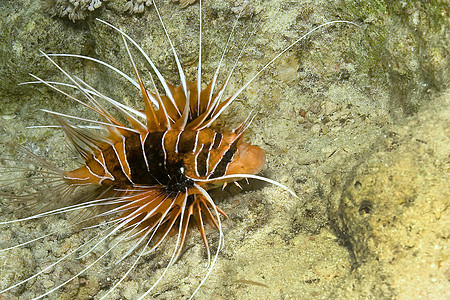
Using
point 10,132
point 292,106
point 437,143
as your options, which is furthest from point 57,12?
point 437,143

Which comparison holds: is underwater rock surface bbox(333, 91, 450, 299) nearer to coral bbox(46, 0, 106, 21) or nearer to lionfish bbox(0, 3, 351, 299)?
lionfish bbox(0, 3, 351, 299)

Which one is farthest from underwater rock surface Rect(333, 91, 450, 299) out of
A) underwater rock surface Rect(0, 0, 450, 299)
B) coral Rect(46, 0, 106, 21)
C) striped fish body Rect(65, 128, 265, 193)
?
coral Rect(46, 0, 106, 21)

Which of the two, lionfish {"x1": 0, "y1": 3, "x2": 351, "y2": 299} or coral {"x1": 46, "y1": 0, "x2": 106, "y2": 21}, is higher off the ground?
coral {"x1": 46, "y1": 0, "x2": 106, "y2": 21}

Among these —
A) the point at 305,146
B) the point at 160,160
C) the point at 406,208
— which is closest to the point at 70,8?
the point at 160,160

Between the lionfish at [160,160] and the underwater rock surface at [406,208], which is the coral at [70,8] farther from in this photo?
the underwater rock surface at [406,208]

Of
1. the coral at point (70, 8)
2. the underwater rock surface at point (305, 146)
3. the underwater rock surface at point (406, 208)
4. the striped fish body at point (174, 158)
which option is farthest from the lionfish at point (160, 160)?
the coral at point (70, 8)

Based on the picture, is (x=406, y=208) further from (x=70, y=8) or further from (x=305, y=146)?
(x=70, y=8)

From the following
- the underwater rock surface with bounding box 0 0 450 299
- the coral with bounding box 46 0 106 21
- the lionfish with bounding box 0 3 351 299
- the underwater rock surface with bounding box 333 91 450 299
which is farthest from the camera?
the coral with bounding box 46 0 106 21

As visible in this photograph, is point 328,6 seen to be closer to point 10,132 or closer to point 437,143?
point 437,143
